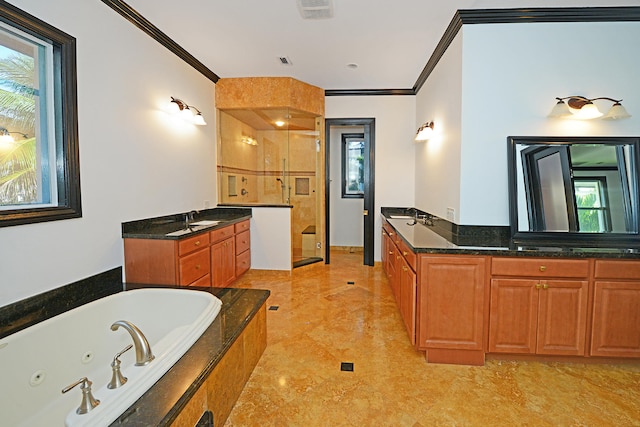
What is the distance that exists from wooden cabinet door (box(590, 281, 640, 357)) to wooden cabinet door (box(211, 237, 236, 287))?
3359 millimetres

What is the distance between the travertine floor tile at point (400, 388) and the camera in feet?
5.98

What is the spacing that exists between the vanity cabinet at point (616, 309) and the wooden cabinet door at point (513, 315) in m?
0.41

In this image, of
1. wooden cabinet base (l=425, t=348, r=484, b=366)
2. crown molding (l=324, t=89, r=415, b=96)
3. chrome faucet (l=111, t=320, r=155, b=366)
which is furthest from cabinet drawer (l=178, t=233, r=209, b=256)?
crown molding (l=324, t=89, r=415, b=96)

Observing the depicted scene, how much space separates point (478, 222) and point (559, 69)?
1376mm

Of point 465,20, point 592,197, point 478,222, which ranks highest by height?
point 465,20

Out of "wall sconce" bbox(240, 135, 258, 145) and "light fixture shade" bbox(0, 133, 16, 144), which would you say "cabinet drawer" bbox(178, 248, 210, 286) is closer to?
"light fixture shade" bbox(0, 133, 16, 144)

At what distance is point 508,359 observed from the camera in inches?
95.0

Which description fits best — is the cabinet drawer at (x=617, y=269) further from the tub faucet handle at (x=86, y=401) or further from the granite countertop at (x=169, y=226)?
the granite countertop at (x=169, y=226)

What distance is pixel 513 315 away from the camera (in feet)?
7.52

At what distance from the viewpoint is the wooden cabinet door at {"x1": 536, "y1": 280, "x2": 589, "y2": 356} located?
88.4 inches

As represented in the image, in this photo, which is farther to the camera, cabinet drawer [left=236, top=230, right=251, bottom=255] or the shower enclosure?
the shower enclosure

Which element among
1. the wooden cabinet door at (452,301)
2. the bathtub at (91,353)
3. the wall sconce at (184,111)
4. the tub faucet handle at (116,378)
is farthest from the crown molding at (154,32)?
the wooden cabinet door at (452,301)

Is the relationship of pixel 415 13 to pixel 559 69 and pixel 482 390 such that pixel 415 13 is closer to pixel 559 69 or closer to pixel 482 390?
pixel 559 69

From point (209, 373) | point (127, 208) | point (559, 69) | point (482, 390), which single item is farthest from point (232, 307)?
point (559, 69)
